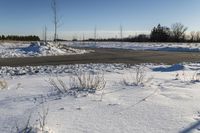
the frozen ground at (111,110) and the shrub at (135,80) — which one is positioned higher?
the shrub at (135,80)

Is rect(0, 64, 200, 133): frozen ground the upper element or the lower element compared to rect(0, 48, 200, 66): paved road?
upper

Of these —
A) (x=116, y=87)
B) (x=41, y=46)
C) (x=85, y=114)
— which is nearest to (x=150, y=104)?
(x=85, y=114)

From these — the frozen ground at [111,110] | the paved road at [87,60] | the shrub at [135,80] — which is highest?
the shrub at [135,80]

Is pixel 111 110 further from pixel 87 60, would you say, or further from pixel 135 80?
pixel 87 60

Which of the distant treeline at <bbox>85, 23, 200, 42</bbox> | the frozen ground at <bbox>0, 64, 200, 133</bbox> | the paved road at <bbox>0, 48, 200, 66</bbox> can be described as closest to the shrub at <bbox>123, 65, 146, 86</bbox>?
the frozen ground at <bbox>0, 64, 200, 133</bbox>

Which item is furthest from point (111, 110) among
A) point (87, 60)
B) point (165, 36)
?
point (165, 36)

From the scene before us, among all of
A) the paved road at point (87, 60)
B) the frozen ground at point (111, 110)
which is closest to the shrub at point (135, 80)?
the frozen ground at point (111, 110)

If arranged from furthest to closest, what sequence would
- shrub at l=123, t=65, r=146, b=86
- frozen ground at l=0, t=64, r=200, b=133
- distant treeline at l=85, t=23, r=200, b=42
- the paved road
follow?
distant treeline at l=85, t=23, r=200, b=42 → the paved road → shrub at l=123, t=65, r=146, b=86 → frozen ground at l=0, t=64, r=200, b=133

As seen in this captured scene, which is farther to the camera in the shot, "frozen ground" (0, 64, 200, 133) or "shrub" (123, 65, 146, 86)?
"shrub" (123, 65, 146, 86)

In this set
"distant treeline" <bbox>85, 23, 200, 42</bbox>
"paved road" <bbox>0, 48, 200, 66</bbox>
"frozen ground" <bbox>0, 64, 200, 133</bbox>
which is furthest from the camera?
"distant treeline" <bbox>85, 23, 200, 42</bbox>

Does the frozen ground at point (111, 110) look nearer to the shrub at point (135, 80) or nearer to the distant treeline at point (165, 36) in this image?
the shrub at point (135, 80)

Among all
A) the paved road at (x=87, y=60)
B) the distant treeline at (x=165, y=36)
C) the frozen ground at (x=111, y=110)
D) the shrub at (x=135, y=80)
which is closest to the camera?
the frozen ground at (x=111, y=110)

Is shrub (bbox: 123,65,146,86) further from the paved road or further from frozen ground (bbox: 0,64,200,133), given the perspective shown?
the paved road

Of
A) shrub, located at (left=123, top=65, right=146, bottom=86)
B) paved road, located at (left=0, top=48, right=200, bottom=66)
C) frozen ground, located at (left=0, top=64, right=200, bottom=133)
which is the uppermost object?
shrub, located at (left=123, top=65, right=146, bottom=86)
